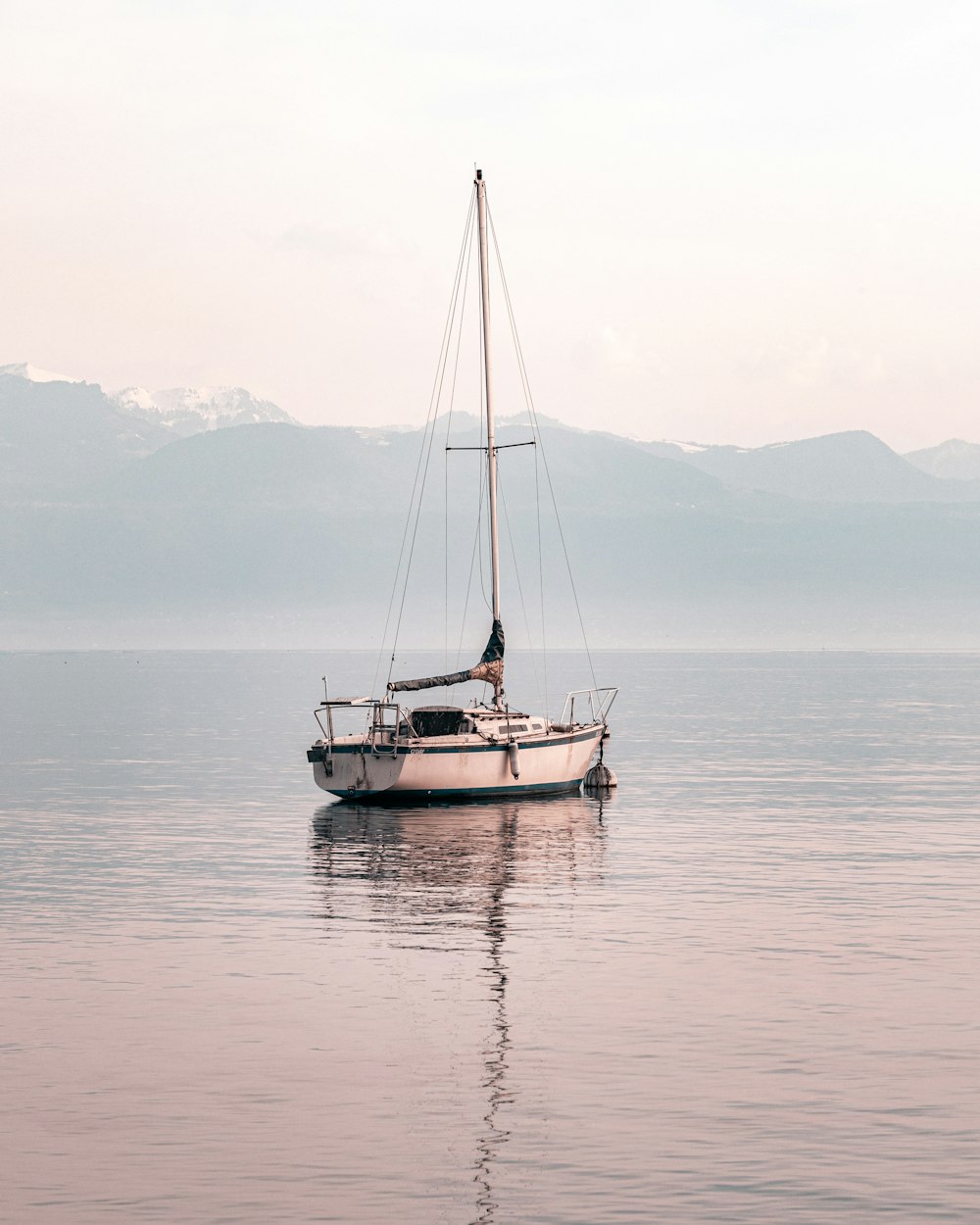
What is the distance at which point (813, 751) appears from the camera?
12225 centimetres

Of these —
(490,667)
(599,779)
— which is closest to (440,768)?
(490,667)

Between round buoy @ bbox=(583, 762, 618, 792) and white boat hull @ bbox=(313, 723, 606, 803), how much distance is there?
8.36 metres

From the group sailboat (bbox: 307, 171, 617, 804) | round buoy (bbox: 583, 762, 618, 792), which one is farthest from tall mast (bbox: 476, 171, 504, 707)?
round buoy (bbox: 583, 762, 618, 792)

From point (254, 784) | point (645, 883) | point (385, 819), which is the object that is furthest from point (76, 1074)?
point (254, 784)

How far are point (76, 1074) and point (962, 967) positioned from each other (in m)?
18.9

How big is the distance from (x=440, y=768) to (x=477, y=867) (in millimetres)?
16162

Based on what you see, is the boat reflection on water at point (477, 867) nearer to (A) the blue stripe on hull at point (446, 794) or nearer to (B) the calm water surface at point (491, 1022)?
(B) the calm water surface at point (491, 1022)

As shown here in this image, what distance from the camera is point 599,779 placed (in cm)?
8394

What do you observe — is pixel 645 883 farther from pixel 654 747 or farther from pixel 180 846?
pixel 654 747

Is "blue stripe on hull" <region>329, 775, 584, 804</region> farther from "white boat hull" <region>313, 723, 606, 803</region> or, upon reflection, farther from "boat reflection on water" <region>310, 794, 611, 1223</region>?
"boat reflection on water" <region>310, 794, 611, 1223</region>

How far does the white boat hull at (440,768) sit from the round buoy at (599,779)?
329 inches

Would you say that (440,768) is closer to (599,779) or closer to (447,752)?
(447,752)

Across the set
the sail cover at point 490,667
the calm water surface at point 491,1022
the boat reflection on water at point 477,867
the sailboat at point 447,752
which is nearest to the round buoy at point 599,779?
the boat reflection on water at point 477,867

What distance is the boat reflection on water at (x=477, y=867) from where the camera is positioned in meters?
31.0
